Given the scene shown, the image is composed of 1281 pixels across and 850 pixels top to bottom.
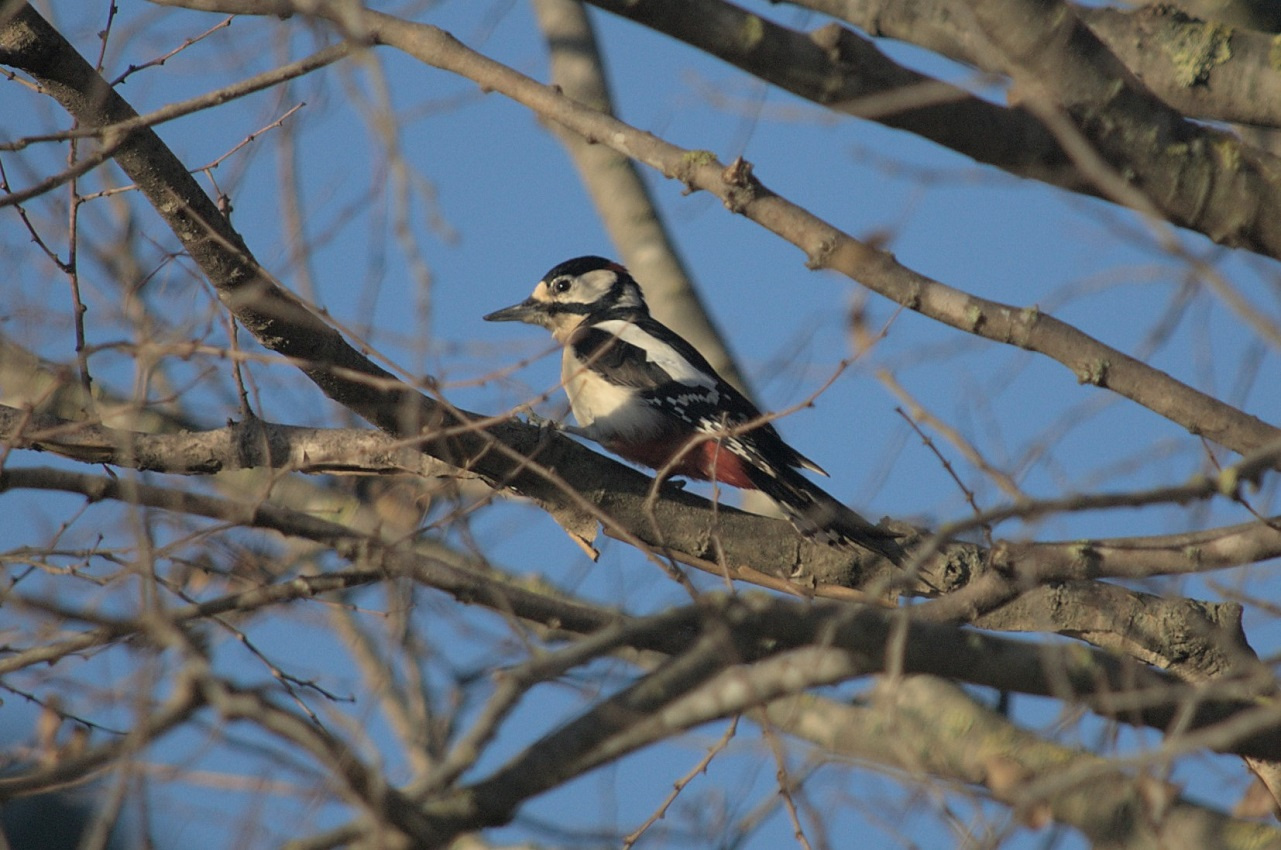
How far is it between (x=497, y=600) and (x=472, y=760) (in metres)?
0.61

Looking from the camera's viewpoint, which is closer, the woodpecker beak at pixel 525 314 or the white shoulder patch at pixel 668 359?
the white shoulder patch at pixel 668 359

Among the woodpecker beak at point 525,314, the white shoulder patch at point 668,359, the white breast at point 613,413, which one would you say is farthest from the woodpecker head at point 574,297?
the white breast at point 613,413

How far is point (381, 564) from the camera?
8.77ft

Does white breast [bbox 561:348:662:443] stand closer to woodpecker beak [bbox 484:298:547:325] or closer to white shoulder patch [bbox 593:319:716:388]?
white shoulder patch [bbox 593:319:716:388]

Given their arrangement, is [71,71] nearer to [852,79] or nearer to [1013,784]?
[852,79]

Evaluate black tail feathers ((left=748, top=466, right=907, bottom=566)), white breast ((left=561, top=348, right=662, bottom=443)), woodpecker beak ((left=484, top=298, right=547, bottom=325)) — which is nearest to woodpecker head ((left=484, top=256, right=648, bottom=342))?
woodpecker beak ((left=484, top=298, right=547, bottom=325))

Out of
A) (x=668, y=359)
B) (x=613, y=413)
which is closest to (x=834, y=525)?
(x=613, y=413)

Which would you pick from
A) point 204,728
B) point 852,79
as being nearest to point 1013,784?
point 852,79

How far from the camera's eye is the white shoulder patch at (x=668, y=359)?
553cm

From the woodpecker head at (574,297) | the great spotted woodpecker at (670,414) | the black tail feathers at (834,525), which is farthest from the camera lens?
the woodpecker head at (574,297)

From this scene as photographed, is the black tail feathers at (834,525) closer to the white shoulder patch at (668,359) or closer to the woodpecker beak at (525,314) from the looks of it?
the white shoulder patch at (668,359)

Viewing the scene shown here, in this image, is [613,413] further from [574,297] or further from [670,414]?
[574,297]

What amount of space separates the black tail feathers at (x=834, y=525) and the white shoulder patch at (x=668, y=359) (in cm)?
110

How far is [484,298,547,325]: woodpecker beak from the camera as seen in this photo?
665 cm
